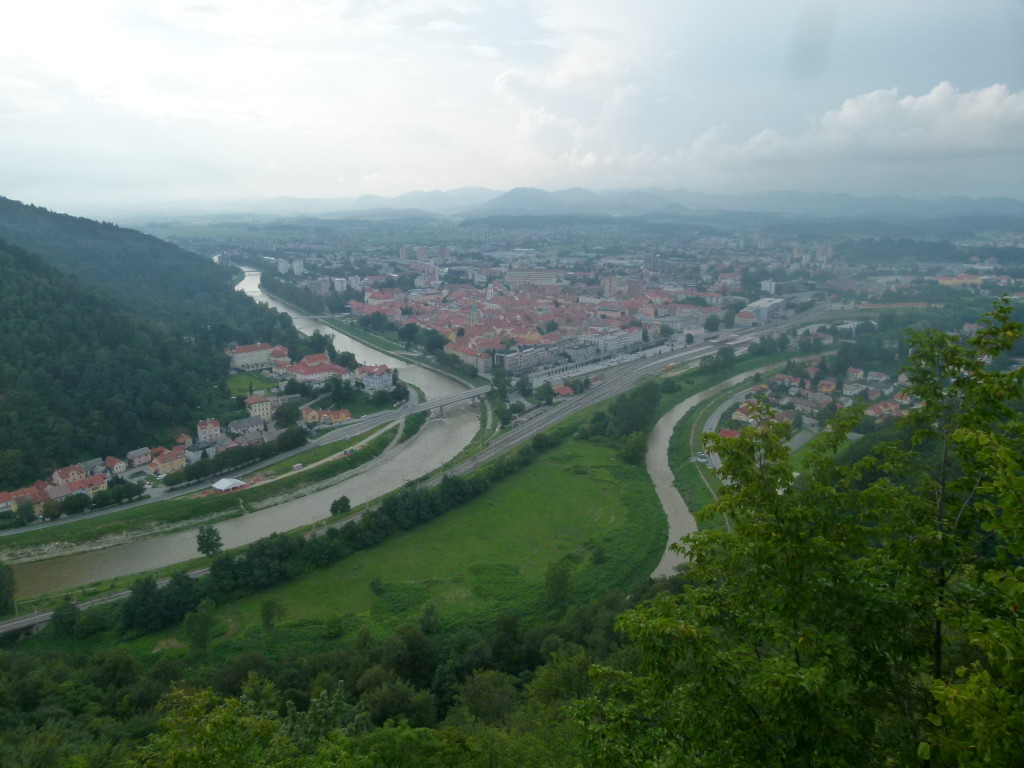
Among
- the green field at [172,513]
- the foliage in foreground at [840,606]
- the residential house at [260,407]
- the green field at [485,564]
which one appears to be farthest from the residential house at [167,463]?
the foliage in foreground at [840,606]

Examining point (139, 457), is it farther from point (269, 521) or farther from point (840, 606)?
point (840, 606)

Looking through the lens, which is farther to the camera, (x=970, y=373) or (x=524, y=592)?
(x=524, y=592)

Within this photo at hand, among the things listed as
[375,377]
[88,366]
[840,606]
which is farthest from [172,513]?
[840,606]

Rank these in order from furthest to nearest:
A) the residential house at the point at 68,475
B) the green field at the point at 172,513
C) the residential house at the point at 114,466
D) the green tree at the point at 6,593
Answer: the residential house at the point at 114,466, the residential house at the point at 68,475, the green field at the point at 172,513, the green tree at the point at 6,593

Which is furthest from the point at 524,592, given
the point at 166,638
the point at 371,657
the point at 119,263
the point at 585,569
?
the point at 119,263

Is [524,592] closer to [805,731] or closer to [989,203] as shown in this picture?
[805,731]

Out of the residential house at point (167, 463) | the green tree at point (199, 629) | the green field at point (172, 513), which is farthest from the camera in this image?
the residential house at point (167, 463)

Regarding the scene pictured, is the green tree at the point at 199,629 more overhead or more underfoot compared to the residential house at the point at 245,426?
more underfoot

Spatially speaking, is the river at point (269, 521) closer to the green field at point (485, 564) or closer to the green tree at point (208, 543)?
the green tree at point (208, 543)
